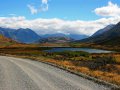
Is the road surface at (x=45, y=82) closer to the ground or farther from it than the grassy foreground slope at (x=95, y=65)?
farther from it

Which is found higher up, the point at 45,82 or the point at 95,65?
the point at 45,82

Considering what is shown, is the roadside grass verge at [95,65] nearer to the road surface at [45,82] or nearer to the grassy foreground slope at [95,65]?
the grassy foreground slope at [95,65]

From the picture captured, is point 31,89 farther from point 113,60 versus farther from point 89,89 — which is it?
point 113,60

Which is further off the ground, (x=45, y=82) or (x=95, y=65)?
(x=45, y=82)

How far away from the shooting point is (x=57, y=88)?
58.6ft

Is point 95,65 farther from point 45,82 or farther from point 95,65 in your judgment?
point 45,82

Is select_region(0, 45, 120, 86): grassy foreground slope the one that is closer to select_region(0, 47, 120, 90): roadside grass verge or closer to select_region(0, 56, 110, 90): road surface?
select_region(0, 47, 120, 90): roadside grass verge

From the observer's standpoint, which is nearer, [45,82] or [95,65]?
[45,82]

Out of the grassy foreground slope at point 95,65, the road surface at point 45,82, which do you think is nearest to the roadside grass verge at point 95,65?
the grassy foreground slope at point 95,65

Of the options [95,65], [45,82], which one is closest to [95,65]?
[95,65]

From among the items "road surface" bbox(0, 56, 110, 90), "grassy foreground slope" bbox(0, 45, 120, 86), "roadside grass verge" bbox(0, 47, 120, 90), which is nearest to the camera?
"road surface" bbox(0, 56, 110, 90)

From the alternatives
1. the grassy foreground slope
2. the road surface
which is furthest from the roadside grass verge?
the road surface

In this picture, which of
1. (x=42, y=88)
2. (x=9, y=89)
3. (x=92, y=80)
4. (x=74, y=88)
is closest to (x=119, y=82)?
(x=92, y=80)

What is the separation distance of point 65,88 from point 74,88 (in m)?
0.56
